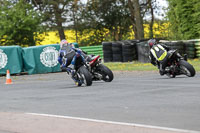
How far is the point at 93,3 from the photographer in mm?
47875

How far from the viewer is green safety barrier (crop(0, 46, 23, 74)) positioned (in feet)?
83.3

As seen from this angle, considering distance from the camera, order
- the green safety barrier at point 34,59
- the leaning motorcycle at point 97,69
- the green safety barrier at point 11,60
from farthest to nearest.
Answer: the green safety barrier at point 34,59 < the green safety barrier at point 11,60 < the leaning motorcycle at point 97,69

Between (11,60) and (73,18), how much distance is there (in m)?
27.7

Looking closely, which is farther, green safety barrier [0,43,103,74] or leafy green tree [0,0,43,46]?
leafy green tree [0,0,43,46]

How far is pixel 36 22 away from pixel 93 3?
714 centimetres

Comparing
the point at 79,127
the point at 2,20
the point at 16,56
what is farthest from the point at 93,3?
the point at 79,127

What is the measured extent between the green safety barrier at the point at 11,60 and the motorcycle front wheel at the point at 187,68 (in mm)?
12736

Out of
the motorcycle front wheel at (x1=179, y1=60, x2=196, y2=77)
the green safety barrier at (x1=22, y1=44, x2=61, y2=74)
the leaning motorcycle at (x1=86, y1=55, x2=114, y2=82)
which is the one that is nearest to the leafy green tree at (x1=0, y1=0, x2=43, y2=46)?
the green safety barrier at (x1=22, y1=44, x2=61, y2=74)

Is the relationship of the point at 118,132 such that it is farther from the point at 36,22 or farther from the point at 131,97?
the point at 36,22

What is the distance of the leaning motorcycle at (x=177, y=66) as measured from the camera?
1442 cm

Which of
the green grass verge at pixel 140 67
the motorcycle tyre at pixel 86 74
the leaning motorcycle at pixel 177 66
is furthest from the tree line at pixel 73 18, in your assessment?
the motorcycle tyre at pixel 86 74

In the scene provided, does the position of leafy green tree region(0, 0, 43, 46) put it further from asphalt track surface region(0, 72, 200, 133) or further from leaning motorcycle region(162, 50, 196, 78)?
asphalt track surface region(0, 72, 200, 133)

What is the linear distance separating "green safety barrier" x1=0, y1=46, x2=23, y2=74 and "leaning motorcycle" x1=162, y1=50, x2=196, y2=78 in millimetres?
12095

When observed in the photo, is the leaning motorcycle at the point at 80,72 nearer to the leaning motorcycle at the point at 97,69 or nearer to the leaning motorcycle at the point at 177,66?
the leaning motorcycle at the point at 97,69
